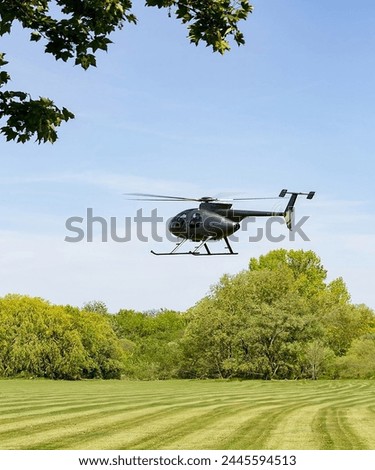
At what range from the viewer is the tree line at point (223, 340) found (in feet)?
225

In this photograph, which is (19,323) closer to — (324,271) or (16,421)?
(324,271)

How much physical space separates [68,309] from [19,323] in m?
7.39

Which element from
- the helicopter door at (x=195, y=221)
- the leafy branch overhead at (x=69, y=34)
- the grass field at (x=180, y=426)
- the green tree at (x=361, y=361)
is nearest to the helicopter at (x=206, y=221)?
the helicopter door at (x=195, y=221)

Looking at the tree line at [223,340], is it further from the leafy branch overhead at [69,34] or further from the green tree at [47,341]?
the leafy branch overhead at [69,34]

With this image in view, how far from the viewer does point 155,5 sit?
463 inches

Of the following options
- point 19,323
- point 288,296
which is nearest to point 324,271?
point 288,296

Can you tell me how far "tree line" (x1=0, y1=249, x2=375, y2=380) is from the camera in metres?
68.5

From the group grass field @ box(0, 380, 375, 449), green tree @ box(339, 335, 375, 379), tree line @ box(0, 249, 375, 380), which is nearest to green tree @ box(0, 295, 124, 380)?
tree line @ box(0, 249, 375, 380)

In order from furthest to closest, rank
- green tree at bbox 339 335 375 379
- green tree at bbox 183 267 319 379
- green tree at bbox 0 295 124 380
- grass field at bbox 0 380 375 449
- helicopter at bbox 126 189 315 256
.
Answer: green tree at bbox 0 295 124 380 < green tree at bbox 339 335 375 379 < green tree at bbox 183 267 319 379 < helicopter at bbox 126 189 315 256 < grass field at bbox 0 380 375 449

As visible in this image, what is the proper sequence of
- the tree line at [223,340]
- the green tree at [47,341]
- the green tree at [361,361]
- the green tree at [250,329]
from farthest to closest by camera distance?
the green tree at [47,341] < the green tree at [361,361] < the tree line at [223,340] < the green tree at [250,329]

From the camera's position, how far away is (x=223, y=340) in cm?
7000

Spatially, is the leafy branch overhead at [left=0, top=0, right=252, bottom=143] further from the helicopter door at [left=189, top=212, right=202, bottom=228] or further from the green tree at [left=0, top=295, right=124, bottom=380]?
the green tree at [left=0, top=295, right=124, bottom=380]
